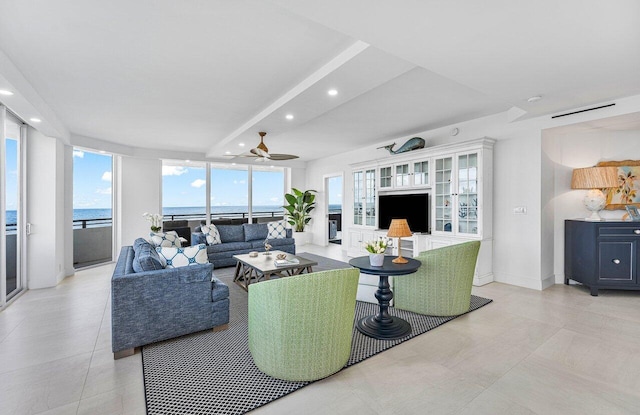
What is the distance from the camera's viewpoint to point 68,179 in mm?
5332

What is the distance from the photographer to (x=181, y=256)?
2.95 metres

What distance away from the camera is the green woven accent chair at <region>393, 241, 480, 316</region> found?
318 cm

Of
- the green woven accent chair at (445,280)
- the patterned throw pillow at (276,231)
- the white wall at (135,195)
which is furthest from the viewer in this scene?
the white wall at (135,195)

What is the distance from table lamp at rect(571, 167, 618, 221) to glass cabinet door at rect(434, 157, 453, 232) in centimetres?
172

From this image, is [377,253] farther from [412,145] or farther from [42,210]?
[42,210]

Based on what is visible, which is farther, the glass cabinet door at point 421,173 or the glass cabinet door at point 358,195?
the glass cabinet door at point 358,195

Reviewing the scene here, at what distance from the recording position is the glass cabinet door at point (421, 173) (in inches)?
209

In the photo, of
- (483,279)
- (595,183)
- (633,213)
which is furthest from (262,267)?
(633,213)

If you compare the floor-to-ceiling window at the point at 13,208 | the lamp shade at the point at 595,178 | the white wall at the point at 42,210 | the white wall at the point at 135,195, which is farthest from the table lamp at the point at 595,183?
the white wall at the point at 135,195

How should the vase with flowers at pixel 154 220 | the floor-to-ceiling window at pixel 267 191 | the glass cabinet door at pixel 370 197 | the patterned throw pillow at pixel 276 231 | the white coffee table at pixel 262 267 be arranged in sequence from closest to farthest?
the white coffee table at pixel 262 267 < the vase with flowers at pixel 154 220 < the glass cabinet door at pixel 370 197 < the patterned throw pillow at pixel 276 231 < the floor-to-ceiling window at pixel 267 191

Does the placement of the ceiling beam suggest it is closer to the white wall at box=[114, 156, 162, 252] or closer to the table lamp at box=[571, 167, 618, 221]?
the white wall at box=[114, 156, 162, 252]

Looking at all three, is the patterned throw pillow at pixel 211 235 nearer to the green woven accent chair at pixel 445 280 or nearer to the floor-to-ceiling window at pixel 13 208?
the floor-to-ceiling window at pixel 13 208

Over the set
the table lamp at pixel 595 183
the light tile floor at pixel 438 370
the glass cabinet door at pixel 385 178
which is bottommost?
the light tile floor at pixel 438 370

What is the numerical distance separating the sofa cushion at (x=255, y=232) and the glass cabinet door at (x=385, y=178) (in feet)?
9.04
